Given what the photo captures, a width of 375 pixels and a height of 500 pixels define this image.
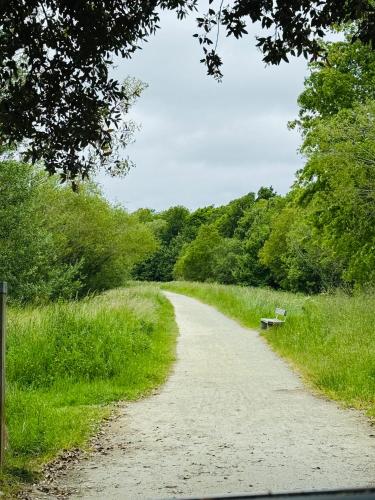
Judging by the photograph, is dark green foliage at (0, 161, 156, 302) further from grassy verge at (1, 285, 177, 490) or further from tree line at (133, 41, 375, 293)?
tree line at (133, 41, 375, 293)

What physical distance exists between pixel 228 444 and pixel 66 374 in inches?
194

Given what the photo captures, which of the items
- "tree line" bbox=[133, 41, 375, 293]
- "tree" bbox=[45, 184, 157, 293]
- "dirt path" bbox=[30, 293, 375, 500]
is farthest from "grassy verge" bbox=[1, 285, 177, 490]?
"tree" bbox=[45, 184, 157, 293]

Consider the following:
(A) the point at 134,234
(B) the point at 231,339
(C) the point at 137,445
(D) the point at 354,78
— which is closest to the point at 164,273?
(A) the point at 134,234

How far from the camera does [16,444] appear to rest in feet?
20.4

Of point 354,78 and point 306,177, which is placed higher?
point 354,78

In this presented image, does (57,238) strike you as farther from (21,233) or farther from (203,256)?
(203,256)

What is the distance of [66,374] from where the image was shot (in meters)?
10.8

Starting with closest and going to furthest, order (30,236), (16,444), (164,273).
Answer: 1. (16,444)
2. (30,236)
3. (164,273)

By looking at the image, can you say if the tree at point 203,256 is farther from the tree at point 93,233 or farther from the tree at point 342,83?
the tree at point 342,83

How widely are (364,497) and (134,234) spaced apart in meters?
45.1

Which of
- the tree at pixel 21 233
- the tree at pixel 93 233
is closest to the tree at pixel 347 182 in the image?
the tree at pixel 21 233

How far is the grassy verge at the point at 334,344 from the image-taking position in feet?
31.4

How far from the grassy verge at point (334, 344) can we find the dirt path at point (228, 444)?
0.48 metres

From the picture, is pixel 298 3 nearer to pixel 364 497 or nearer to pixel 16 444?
pixel 16 444
